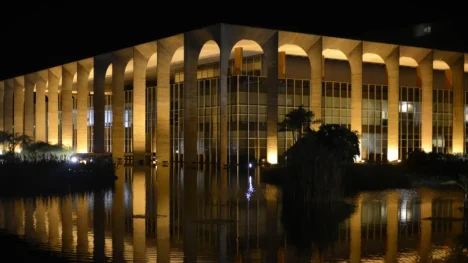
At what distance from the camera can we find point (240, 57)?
53219 mm

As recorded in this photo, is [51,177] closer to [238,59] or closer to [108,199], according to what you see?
[108,199]

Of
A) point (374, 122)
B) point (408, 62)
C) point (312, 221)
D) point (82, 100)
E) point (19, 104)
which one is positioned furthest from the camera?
point (19, 104)

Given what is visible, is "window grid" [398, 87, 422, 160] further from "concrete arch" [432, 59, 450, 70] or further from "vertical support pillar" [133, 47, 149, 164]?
"vertical support pillar" [133, 47, 149, 164]

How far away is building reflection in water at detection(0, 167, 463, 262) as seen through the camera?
11826 millimetres

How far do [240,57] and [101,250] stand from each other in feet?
138

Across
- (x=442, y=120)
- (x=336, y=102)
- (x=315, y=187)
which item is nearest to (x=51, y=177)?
(x=315, y=187)

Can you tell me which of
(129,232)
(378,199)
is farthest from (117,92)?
(129,232)

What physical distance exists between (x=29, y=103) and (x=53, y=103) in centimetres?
659

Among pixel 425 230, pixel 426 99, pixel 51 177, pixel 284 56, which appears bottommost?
pixel 425 230

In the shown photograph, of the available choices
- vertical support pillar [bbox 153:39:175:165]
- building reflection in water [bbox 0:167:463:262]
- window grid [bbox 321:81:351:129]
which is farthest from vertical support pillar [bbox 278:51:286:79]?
building reflection in water [bbox 0:167:463:262]

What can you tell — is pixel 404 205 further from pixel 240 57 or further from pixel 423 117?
pixel 423 117

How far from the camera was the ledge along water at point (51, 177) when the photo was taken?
79.9ft

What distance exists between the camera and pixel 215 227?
15172 mm

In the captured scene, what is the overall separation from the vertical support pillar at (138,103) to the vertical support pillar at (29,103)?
21.5 meters
